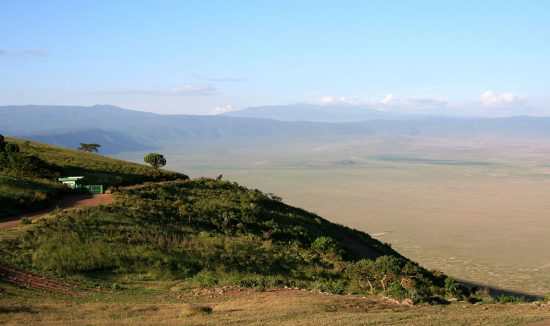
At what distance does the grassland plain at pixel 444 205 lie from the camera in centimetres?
4150

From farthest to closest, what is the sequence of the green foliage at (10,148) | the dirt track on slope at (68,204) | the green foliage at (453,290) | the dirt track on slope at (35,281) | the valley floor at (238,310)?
1. the green foliage at (10,148)
2. the dirt track on slope at (68,204)
3. the green foliage at (453,290)
4. the dirt track on slope at (35,281)
5. the valley floor at (238,310)

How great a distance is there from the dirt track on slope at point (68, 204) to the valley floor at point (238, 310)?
349 inches

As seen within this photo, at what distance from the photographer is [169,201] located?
30.7 metres

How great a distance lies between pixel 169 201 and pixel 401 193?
181 feet

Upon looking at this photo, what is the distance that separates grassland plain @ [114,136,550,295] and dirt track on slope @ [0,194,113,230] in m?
23.0

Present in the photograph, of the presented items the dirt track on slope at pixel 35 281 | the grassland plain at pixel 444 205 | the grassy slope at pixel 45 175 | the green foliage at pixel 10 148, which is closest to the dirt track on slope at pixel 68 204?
the grassy slope at pixel 45 175

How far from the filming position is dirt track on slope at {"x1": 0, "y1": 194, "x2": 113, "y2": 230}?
82.5ft

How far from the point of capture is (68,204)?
28500 millimetres

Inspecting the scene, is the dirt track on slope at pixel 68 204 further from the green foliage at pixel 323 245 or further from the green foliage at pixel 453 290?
the green foliage at pixel 453 290

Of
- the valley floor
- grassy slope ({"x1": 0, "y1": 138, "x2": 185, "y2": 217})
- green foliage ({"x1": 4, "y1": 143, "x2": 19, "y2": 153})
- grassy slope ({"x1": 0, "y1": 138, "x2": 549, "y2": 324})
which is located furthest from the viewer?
green foliage ({"x1": 4, "y1": 143, "x2": 19, "y2": 153})

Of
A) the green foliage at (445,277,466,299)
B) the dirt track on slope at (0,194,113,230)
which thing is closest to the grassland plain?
the green foliage at (445,277,466,299)

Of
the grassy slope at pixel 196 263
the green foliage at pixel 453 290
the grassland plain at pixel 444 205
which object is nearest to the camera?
the grassy slope at pixel 196 263

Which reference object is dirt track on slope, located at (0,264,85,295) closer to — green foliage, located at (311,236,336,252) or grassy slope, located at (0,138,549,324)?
grassy slope, located at (0,138,549,324)

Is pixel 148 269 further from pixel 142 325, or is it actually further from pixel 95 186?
pixel 95 186
